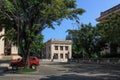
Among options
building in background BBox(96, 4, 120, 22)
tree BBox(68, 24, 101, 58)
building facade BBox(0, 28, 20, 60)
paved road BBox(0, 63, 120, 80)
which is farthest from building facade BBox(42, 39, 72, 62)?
paved road BBox(0, 63, 120, 80)

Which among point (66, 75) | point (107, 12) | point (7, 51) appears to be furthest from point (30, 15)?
point (107, 12)

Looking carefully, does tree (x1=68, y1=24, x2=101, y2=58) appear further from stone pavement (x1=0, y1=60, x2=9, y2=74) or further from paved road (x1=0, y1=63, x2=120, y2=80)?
paved road (x1=0, y1=63, x2=120, y2=80)

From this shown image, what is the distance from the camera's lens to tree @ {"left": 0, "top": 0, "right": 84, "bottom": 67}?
3366 centimetres

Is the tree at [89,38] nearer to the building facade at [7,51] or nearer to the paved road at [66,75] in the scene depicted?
the building facade at [7,51]

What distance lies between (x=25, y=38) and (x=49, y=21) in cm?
324

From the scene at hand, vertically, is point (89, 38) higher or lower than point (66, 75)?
higher

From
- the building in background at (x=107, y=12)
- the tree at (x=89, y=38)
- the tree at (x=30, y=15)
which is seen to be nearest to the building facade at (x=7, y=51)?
the tree at (x=89, y=38)

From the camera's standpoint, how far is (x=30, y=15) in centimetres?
3506

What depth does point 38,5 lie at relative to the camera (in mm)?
34125

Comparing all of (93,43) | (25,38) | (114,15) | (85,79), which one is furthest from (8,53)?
(85,79)

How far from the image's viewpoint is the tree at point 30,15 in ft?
110

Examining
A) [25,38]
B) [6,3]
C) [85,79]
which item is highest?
[6,3]

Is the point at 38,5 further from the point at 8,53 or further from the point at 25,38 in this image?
the point at 8,53

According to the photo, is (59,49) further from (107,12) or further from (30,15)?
(30,15)
